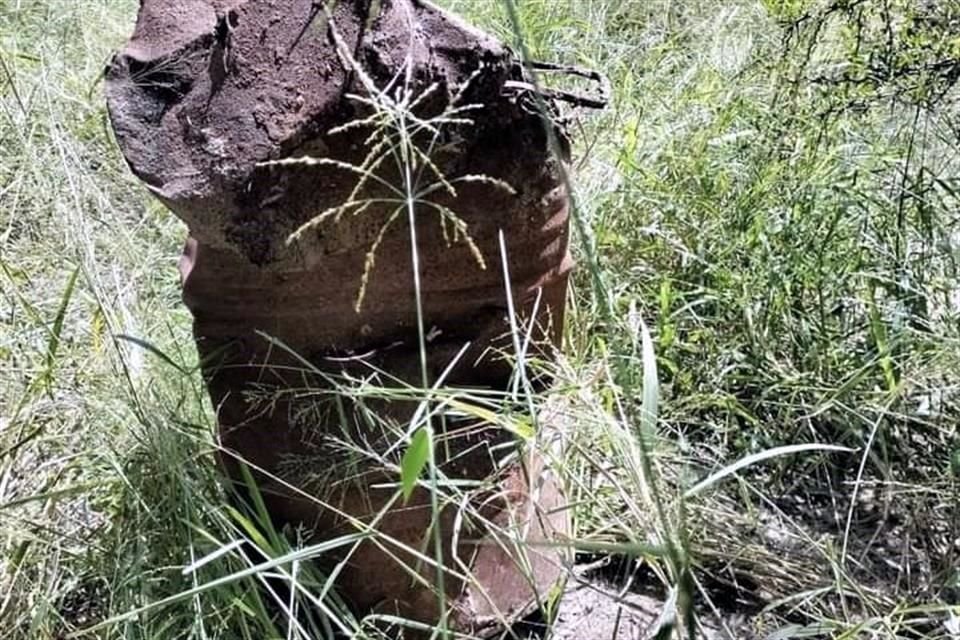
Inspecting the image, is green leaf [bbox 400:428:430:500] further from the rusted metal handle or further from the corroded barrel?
the rusted metal handle

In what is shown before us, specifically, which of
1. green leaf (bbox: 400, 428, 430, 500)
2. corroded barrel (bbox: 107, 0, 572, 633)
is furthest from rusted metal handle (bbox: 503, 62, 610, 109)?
green leaf (bbox: 400, 428, 430, 500)

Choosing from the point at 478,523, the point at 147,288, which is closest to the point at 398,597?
the point at 478,523

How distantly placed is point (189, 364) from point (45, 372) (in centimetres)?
27

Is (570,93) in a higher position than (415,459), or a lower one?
higher

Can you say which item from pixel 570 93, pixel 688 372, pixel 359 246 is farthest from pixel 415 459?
pixel 688 372

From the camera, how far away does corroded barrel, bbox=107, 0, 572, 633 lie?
4.13 ft

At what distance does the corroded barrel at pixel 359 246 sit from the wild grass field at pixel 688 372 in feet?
0.27

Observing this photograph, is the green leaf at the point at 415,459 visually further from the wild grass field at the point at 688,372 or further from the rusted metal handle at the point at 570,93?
the rusted metal handle at the point at 570,93

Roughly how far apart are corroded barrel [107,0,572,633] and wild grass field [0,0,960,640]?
0.08 meters

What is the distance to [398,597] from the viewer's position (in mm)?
1518

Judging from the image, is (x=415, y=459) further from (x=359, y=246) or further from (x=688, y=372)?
(x=688, y=372)

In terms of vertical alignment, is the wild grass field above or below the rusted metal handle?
below

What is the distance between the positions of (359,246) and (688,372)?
0.89 metres

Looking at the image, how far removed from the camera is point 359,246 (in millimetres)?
1358
